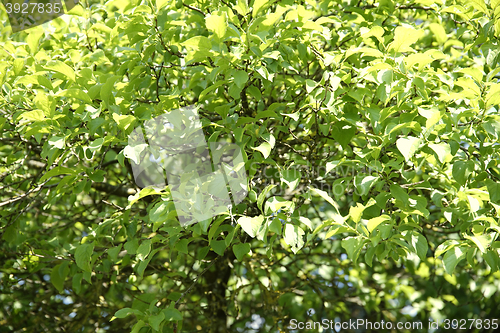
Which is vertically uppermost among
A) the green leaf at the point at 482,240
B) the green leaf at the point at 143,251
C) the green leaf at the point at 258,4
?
the green leaf at the point at 258,4

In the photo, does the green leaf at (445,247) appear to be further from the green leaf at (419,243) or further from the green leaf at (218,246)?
the green leaf at (218,246)

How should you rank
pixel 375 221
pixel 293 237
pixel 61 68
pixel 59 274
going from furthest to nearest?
pixel 59 274
pixel 61 68
pixel 293 237
pixel 375 221

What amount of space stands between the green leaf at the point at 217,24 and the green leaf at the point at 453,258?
1183 mm

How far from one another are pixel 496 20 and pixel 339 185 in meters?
1.00

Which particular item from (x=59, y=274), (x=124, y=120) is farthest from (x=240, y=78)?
(x=59, y=274)

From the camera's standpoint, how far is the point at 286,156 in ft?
8.45

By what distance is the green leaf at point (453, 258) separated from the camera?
4.88ft

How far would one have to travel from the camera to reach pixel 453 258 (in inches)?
59.2

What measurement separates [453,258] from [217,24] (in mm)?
1223

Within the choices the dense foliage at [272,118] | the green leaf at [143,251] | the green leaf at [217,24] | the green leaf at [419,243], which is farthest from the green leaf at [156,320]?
the green leaf at [217,24]

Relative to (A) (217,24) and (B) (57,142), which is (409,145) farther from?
(B) (57,142)

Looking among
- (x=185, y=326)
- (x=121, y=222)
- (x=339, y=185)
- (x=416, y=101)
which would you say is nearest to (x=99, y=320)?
(x=185, y=326)

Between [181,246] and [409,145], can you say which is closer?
[409,145]

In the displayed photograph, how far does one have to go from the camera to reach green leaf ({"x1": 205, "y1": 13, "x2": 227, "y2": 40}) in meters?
1.53
